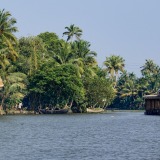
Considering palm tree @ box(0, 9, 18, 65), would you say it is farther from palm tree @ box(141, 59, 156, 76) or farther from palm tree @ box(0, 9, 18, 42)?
palm tree @ box(141, 59, 156, 76)

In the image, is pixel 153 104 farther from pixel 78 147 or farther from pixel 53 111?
pixel 78 147

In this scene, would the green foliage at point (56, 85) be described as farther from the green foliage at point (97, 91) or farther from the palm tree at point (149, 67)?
the palm tree at point (149, 67)

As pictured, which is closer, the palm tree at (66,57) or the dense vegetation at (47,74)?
the dense vegetation at (47,74)

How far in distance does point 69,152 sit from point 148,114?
2752 inches

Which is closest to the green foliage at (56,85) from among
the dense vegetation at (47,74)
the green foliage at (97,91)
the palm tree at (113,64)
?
the dense vegetation at (47,74)

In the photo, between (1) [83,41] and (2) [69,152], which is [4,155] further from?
(1) [83,41]

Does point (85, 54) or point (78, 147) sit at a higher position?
point (85, 54)

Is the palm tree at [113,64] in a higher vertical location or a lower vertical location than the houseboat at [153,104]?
higher

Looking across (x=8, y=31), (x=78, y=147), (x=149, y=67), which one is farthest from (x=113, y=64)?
(x=78, y=147)

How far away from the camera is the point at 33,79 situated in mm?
99875

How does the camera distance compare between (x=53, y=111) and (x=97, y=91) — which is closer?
(x=53, y=111)

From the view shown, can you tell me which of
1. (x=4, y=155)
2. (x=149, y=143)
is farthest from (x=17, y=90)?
(x=4, y=155)

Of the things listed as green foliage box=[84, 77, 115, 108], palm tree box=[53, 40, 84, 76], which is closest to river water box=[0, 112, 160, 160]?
palm tree box=[53, 40, 84, 76]

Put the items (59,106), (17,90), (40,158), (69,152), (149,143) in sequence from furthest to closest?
(59,106) → (17,90) → (149,143) → (69,152) → (40,158)
